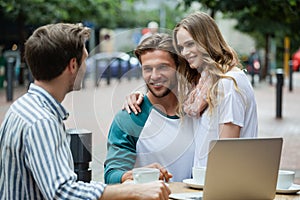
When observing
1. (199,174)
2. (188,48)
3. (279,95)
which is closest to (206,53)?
(188,48)

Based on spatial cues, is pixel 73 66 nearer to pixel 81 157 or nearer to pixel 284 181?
pixel 284 181

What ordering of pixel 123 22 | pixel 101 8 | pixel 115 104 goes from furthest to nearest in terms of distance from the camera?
pixel 123 22 < pixel 101 8 < pixel 115 104

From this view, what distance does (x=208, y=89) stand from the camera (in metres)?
3.93

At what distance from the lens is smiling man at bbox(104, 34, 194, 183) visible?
3.78 meters

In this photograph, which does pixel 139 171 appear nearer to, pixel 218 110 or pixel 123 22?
pixel 218 110

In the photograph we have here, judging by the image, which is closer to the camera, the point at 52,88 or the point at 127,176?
the point at 52,88

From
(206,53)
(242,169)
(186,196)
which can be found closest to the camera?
(242,169)

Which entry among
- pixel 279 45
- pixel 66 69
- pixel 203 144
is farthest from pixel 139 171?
pixel 279 45

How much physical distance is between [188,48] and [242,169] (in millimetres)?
753

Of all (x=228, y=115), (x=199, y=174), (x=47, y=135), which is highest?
(x=47, y=135)

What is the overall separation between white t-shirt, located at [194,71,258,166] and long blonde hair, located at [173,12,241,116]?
4 centimetres

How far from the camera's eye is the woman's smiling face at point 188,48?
12.6ft

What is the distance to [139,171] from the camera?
3.47m

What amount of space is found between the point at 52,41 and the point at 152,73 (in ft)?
3.01
